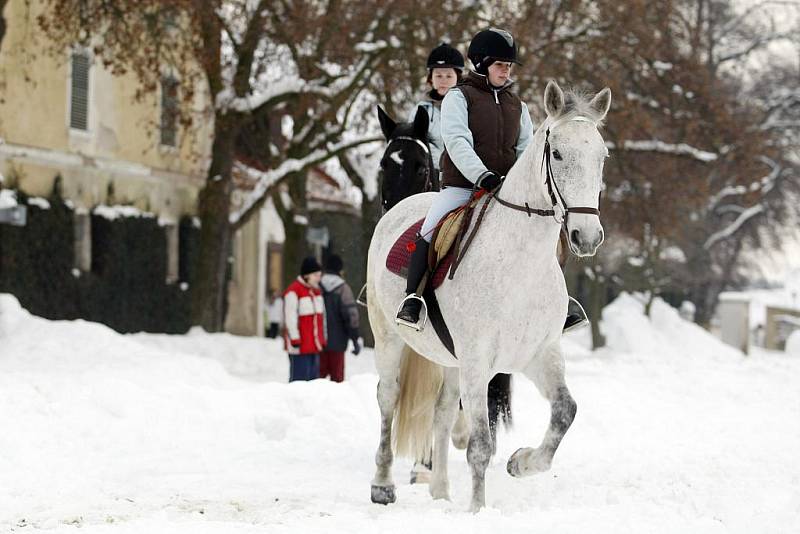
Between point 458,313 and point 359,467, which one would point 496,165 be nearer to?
point 458,313

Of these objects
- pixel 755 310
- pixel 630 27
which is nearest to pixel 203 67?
pixel 630 27

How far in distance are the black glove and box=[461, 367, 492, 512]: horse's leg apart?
45.7 inches

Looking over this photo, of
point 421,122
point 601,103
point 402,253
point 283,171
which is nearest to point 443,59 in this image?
point 421,122

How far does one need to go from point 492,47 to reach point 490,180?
909 mm

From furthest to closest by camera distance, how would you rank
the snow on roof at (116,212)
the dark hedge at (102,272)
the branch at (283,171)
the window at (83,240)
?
the snow on roof at (116,212), the window at (83,240), the dark hedge at (102,272), the branch at (283,171)

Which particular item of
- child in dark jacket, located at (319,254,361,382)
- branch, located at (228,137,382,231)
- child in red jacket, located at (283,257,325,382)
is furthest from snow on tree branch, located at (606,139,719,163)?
child in red jacket, located at (283,257,325,382)

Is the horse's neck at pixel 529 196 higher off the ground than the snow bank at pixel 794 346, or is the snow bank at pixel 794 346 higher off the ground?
the horse's neck at pixel 529 196

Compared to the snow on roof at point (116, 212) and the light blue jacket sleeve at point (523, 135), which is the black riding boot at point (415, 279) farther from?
the snow on roof at point (116, 212)

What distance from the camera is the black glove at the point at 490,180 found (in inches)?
299

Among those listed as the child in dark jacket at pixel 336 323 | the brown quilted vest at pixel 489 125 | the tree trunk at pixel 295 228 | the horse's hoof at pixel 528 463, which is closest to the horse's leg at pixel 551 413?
the horse's hoof at pixel 528 463

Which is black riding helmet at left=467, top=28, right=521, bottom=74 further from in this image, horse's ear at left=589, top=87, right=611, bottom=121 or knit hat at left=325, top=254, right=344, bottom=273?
knit hat at left=325, top=254, right=344, bottom=273

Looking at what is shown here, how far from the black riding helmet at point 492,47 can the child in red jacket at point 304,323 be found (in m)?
7.61

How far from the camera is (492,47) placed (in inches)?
308

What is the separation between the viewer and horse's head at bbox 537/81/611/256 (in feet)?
21.0
